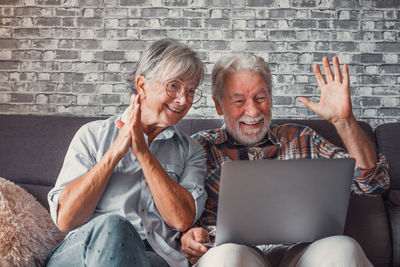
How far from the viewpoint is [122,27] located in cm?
244

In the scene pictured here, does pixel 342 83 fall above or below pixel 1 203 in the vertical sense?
above

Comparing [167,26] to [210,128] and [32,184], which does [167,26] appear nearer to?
[210,128]

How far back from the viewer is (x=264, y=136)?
166cm

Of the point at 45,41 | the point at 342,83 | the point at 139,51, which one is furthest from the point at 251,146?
the point at 45,41

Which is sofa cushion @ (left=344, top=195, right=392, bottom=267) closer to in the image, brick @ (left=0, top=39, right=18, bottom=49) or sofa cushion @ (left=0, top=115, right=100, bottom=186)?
sofa cushion @ (left=0, top=115, right=100, bottom=186)

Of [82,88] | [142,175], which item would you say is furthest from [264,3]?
[142,175]

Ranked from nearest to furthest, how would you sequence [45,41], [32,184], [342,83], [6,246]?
[6,246], [342,83], [32,184], [45,41]

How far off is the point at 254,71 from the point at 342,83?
0.35 metres

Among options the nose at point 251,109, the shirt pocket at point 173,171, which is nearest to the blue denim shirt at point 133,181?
the shirt pocket at point 173,171

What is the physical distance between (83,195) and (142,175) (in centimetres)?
25

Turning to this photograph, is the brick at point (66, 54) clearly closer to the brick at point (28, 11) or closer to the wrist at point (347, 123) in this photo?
the brick at point (28, 11)

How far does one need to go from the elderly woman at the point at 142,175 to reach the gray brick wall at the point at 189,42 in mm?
1046

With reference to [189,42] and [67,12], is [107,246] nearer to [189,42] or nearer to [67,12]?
[189,42]

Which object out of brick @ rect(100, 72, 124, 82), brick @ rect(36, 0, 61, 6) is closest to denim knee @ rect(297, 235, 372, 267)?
brick @ rect(100, 72, 124, 82)
